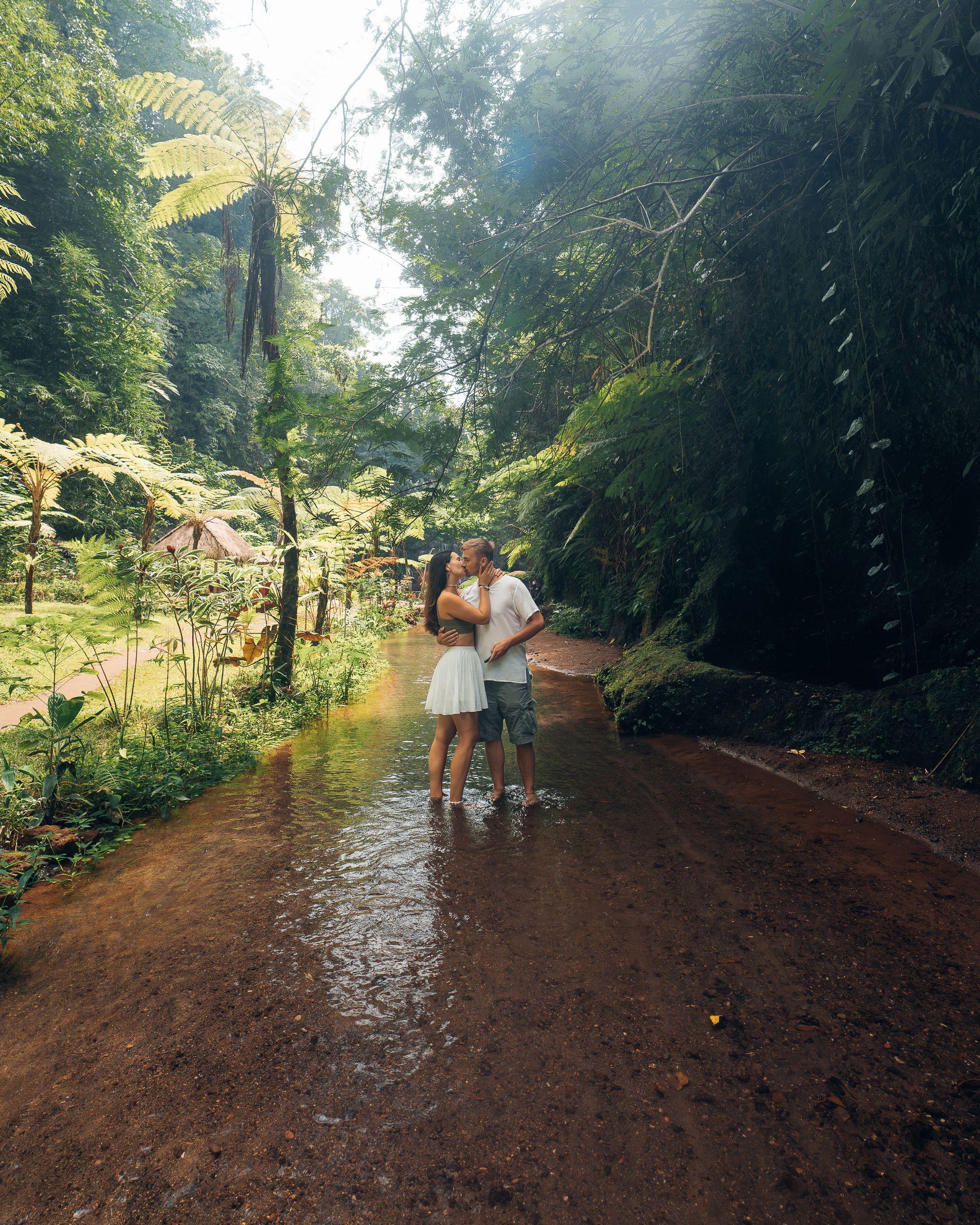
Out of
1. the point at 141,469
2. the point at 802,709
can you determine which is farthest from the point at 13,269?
the point at 802,709

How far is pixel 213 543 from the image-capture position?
1809 cm

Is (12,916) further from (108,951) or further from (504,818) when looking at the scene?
(504,818)

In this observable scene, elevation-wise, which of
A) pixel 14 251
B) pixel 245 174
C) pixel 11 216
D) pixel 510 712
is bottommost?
pixel 510 712

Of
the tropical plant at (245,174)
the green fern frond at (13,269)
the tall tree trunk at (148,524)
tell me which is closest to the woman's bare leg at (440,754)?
the tropical plant at (245,174)

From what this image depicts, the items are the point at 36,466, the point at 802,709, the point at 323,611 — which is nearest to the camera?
the point at 802,709

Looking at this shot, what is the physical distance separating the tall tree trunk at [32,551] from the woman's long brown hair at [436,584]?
8.07m

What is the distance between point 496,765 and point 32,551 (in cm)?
1035

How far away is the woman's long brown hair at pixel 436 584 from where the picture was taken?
4.92 m

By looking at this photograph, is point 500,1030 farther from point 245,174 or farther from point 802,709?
point 245,174

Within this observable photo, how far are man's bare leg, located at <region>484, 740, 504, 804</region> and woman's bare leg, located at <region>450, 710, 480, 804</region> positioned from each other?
0.23 m

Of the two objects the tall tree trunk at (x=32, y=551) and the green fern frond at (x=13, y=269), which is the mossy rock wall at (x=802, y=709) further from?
A: the green fern frond at (x=13, y=269)

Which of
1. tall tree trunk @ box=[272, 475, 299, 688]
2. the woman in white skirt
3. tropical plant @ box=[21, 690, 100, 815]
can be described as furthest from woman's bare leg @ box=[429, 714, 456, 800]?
tall tree trunk @ box=[272, 475, 299, 688]

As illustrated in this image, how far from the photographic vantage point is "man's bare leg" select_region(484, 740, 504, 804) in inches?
200

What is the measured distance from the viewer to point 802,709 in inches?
238
